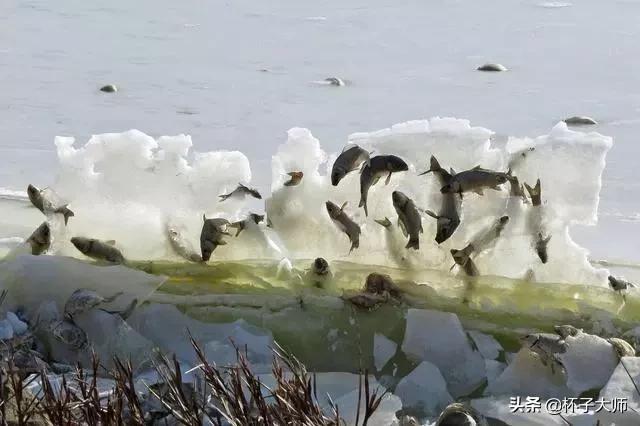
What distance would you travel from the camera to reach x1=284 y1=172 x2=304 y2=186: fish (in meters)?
3.74

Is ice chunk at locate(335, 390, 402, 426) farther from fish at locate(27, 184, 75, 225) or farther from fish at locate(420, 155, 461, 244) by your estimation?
fish at locate(27, 184, 75, 225)

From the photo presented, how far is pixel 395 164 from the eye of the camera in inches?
141

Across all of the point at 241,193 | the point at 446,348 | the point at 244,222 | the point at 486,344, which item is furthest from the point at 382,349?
the point at 241,193

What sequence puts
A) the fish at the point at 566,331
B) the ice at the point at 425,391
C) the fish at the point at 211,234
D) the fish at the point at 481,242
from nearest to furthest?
the ice at the point at 425,391 < the fish at the point at 566,331 < the fish at the point at 481,242 < the fish at the point at 211,234

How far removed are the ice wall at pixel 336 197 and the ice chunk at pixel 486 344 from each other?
315mm

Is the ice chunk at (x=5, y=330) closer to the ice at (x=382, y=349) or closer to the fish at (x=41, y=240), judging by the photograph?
the fish at (x=41, y=240)

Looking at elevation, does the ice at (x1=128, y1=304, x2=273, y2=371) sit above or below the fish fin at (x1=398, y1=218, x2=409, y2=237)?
below

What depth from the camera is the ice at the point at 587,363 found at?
3.12m

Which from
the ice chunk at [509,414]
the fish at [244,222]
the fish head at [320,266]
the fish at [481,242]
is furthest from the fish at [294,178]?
the ice chunk at [509,414]

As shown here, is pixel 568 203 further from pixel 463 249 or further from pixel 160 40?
pixel 160 40

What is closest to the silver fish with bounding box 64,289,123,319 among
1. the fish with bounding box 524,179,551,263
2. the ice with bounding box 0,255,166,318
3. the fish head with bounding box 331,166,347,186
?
the ice with bounding box 0,255,166,318

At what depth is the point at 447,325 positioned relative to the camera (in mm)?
3328

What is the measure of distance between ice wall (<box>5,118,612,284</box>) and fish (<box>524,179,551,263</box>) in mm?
18

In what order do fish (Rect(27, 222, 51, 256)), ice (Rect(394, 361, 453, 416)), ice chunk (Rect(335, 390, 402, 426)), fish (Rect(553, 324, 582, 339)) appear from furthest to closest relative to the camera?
fish (Rect(27, 222, 51, 256))
fish (Rect(553, 324, 582, 339))
ice (Rect(394, 361, 453, 416))
ice chunk (Rect(335, 390, 402, 426))
